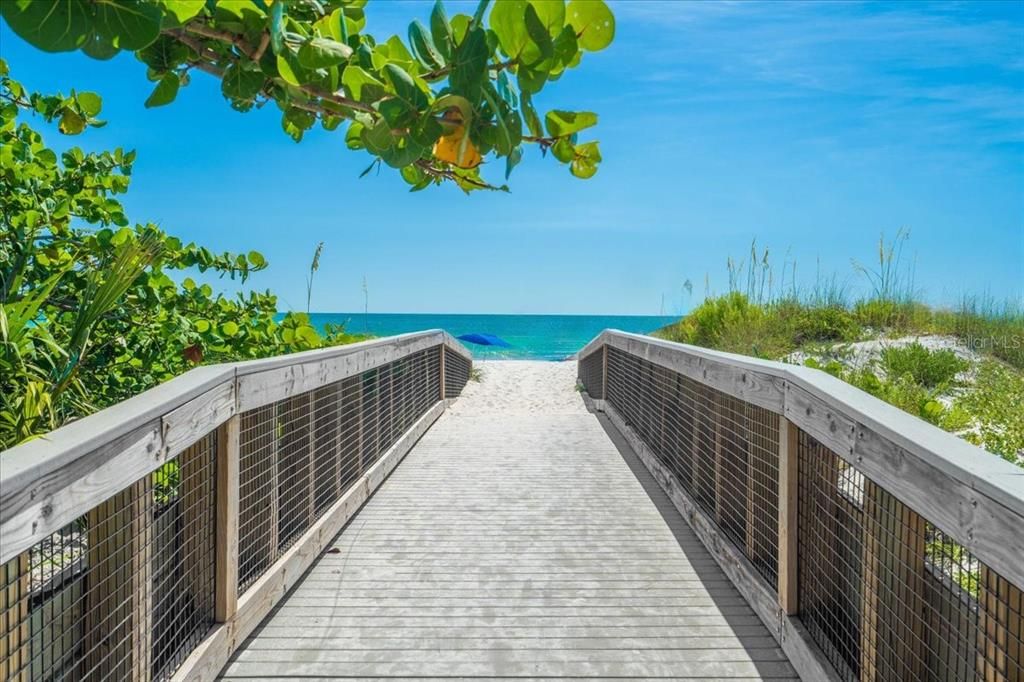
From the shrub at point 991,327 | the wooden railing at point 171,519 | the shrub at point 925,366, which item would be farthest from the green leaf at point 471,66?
the shrub at point 991,327

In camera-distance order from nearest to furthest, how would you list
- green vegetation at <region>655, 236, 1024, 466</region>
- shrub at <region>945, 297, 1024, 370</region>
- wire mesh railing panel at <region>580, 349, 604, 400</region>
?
green vegetation at <region>655, 236, 1024, 466</region> < shrub at <region>945, 297, 1024, 370</region> < wire mesh railing panel at <region>580, 349, 604, 400</region>

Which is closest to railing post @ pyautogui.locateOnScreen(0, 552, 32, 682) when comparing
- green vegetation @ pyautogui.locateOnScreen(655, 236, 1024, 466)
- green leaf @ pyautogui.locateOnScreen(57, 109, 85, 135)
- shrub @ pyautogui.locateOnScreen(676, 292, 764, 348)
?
green leaf @ pyautogui.locateOnScreen(57, 109, 85, 135)

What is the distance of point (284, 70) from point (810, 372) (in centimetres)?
178

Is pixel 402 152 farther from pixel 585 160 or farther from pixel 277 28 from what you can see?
pixel 585 160

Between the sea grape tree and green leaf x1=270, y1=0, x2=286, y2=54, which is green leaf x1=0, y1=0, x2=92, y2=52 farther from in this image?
green leaf x1=270, y1=0, x2=286, y2=54

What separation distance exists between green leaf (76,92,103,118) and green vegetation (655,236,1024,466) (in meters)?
4.71

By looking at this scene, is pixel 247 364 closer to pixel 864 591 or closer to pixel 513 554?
pixel 513 554

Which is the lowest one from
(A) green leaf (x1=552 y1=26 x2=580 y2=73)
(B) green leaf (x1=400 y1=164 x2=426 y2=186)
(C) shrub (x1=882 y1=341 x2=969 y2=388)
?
(C) shrub (x1=882 y1=341 x2=969 y2=388)

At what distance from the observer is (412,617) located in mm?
2275

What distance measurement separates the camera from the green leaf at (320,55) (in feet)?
2.46

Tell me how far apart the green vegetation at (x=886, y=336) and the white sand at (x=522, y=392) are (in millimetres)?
1971

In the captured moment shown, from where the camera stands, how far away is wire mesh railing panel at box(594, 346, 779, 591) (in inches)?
91.4

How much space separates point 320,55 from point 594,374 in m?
7.56

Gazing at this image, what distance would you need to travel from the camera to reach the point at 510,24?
2.36 feet
